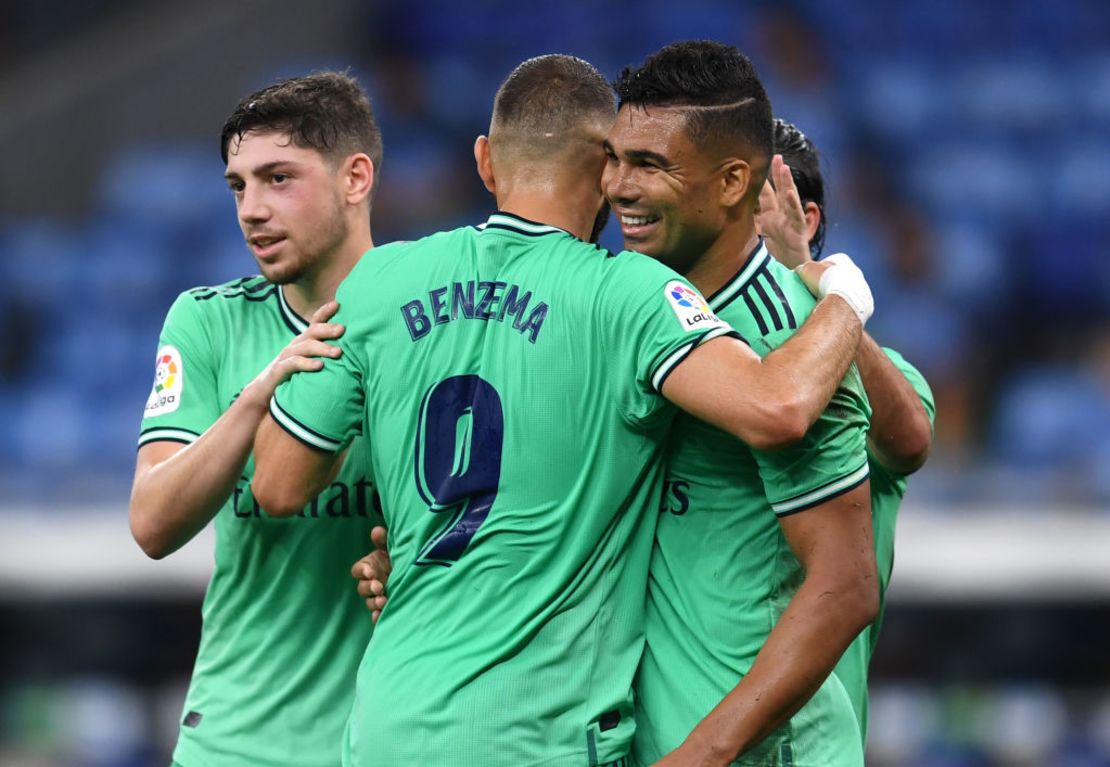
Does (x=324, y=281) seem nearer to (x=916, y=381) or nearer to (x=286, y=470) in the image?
(x=286, y=470)

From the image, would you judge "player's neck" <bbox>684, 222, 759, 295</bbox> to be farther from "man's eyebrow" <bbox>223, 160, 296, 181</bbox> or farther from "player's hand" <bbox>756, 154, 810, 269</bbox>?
"man's eyebrow" <bbox>223, 160, 296, 181</bbox>

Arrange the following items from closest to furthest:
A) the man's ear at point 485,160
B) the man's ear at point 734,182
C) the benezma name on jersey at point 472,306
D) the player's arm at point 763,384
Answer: the player's arm at point 763,384 → the benezma name on jersey at point 472,306 → the man's ear at point 734,182 → the man's ear at point 485,160

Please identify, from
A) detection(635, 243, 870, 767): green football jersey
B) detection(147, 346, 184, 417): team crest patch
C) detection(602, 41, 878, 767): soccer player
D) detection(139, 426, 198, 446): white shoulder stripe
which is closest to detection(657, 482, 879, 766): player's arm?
detection(602, 41, 878, 767): soccer player

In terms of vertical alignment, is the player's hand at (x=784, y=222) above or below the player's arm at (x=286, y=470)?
above

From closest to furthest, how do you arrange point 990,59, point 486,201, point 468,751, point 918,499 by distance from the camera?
1. point 468,751
2. point 918,499
3. point 486,201
4. point 990,59

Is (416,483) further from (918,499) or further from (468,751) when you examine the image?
(918,499)

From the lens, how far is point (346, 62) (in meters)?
14.4

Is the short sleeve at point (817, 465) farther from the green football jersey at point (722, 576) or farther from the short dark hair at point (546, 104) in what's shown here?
the short dark hair at point (546, 104)

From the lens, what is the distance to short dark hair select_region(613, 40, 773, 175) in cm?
330

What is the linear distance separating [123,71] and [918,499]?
903cm

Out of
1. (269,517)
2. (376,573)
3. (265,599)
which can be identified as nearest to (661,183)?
(376,573)

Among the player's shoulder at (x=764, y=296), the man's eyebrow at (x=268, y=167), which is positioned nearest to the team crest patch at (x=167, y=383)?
the man's eyebrow at (x=268, y=167)

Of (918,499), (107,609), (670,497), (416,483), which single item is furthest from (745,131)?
(107,609)

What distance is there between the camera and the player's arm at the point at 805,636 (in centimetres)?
311
